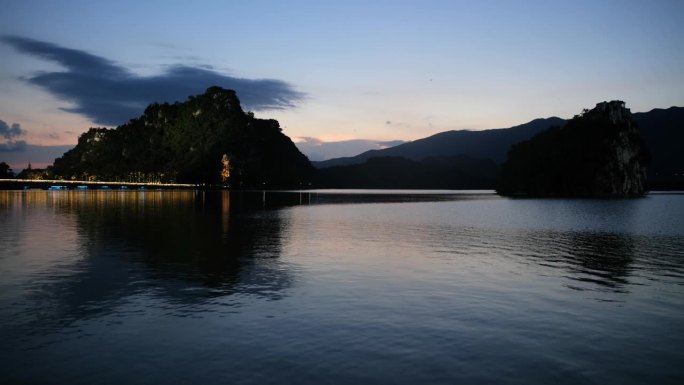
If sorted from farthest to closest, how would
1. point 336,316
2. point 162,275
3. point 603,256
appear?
point 603,256 → point 162,275 → point 336,316

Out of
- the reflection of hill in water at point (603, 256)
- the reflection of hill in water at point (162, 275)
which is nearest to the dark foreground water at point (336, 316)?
A: the reflection of hill in water at point (162, 275)

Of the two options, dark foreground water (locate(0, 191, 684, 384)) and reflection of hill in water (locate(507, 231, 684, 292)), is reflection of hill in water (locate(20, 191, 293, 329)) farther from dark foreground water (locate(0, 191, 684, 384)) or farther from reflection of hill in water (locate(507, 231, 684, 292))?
reflection of hill in water (locate(507, 231, 684, 292))

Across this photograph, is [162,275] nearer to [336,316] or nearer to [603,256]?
[336,316]

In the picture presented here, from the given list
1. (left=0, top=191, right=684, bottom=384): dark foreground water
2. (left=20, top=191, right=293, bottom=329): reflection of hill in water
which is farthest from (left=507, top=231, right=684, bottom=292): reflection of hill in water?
(left=20, top=191, right=293, bottom=329): reflection of hill in water

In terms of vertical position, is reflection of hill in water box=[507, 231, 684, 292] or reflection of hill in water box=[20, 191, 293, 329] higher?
reflection of hill in water box=[20, 191, 293, 329]

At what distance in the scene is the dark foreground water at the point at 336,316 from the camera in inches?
566

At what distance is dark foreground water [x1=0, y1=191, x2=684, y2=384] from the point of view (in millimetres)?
14383

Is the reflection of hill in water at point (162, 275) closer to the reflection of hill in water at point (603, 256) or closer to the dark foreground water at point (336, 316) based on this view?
the dark foreground water at point (336, 316)

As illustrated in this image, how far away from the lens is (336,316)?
20578mm

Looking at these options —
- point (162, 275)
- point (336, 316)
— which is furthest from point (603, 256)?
point (162, 275)

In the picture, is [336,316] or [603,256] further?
→ [603,256]

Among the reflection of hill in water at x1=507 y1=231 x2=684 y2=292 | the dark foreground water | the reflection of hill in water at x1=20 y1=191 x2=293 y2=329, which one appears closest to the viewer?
the dark foreground water

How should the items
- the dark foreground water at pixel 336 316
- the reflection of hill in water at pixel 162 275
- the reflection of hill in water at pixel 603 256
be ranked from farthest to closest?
the reflection of hill in water at pixel 603 256, the reflection of hill in water at pixel 162 275, the dark foreground water at pixel 336 316

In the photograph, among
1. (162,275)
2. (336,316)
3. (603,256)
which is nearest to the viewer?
(336,316)
